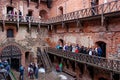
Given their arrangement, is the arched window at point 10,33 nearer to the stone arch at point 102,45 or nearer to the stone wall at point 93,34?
the stone wall at point 93,34

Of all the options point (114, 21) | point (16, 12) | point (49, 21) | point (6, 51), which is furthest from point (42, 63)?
point (114, 21)

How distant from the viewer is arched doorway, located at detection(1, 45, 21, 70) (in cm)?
1844

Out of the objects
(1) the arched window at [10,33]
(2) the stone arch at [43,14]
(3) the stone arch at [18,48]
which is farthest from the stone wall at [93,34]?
(1) the arched window at [10,33]

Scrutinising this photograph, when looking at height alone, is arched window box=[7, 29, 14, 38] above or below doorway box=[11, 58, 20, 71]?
above

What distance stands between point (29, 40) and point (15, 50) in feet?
7.79

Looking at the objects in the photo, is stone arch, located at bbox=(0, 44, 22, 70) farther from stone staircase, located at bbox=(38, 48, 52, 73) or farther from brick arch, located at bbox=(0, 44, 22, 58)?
stone staircase, located at bbox=(38, 48, 52, 73)

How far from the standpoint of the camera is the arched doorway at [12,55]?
18.4 m

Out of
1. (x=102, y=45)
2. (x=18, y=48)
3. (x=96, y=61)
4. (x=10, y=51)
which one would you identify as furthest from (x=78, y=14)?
(x=10, y=51)

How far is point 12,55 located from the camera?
18906 millimetres

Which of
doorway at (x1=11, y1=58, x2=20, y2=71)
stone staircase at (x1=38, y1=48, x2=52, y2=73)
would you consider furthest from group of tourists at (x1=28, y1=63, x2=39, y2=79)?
doorway at (x1=11, y1=58, x2=20, y2=71)

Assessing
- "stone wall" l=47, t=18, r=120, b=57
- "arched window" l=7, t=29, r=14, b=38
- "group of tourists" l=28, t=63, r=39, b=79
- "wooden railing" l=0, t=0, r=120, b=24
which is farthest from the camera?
"arched window" l=7, t=29, r=14, b=38

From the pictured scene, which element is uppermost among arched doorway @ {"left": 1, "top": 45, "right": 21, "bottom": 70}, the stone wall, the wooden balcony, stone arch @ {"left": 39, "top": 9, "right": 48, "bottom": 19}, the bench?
stone arch @ {"left": 39, "top": 9, "right": 48, "bottom": 19}

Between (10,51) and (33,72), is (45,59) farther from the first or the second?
(10,51)

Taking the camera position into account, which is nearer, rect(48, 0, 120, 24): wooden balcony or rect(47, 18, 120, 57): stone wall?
rect(48, 0, 120, 24): wooden balcony
